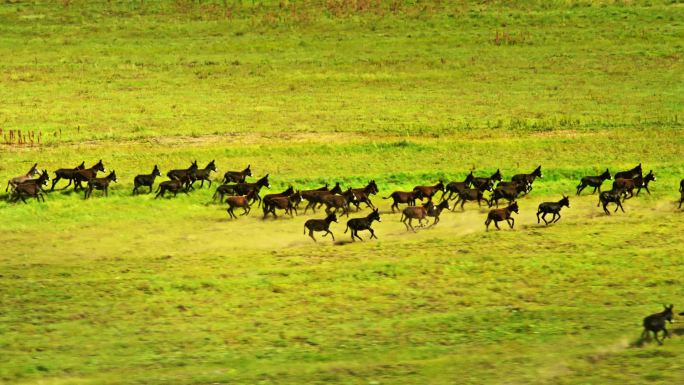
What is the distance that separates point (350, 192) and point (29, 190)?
9224 millimetres

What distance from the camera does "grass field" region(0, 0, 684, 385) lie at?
20.5 metres

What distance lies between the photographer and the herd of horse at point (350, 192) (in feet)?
98.5

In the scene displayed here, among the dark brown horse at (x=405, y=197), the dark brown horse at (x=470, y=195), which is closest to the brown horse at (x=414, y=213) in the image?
the dark brown horse at (x=405, y=197)

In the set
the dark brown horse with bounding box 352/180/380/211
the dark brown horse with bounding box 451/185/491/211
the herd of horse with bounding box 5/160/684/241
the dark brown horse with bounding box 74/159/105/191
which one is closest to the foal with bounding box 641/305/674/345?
the herd of horse with bounding box 5/160/684/241

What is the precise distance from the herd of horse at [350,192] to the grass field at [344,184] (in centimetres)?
49

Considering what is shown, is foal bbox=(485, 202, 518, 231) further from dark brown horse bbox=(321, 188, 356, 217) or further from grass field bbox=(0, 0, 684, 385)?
dark brown horse bbox=(321, 188, 356, 217)

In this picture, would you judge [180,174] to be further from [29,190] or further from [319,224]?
[319,224]

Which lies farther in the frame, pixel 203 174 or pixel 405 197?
pixel 203 174

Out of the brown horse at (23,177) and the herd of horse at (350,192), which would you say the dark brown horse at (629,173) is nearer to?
the herd of horse at (350,192)

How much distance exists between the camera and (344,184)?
34.9 m

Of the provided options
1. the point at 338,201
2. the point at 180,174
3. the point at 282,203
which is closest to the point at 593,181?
the point at 338,201

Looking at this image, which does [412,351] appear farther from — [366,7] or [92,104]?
[366,7]

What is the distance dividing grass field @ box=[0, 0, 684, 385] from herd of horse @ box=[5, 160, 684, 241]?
1.61 feet

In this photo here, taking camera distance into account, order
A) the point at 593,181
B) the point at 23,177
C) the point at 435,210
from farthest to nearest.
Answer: the point at 593,181
the point at 23,177
the point at 435,210
